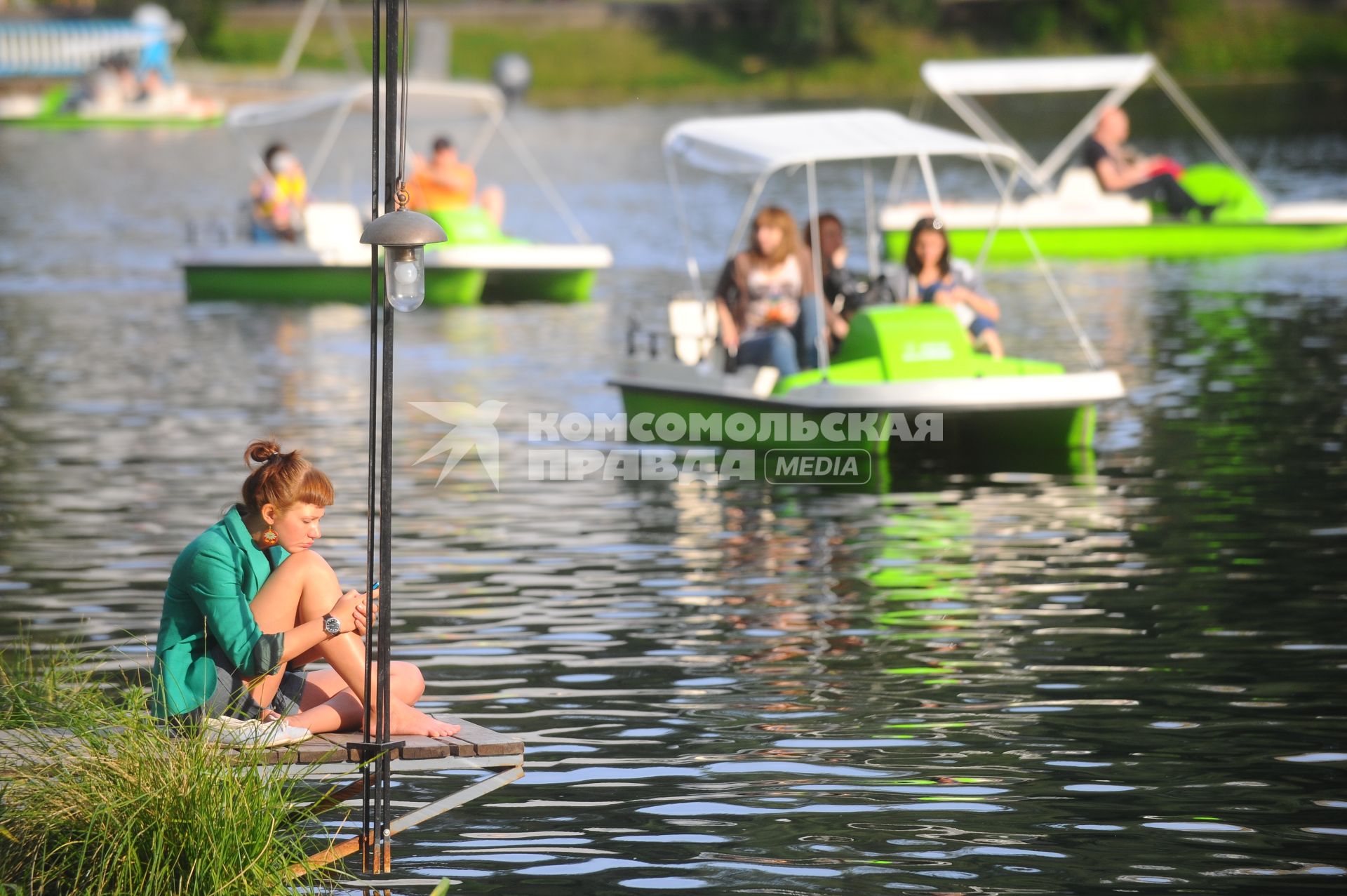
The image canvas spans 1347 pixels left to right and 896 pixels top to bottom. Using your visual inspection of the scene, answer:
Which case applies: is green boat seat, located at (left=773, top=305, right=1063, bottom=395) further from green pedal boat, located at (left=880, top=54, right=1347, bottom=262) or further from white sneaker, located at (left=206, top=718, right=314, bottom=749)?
green pedal boat, located at (left=880, top=54, right=1347, bottom=262)

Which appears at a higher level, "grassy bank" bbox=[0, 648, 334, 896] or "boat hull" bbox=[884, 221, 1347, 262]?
"boat hull" bbox=[884, 221, 1347, 262]

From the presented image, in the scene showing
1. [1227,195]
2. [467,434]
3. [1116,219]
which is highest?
[1227,195]

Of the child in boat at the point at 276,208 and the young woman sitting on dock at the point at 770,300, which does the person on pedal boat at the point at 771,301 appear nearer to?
the young woman sitting on dock at the point at 770,300

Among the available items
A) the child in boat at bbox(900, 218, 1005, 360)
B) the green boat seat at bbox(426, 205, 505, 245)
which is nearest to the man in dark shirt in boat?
the green boat seat at bbox(426, 205, 505, 245)

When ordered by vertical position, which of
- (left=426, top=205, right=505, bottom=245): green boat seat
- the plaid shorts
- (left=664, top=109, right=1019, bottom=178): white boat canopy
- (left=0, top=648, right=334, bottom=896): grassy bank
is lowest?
(left=0, top=648, right=334, bottom=896): grassy bank

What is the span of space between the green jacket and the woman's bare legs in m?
0.06

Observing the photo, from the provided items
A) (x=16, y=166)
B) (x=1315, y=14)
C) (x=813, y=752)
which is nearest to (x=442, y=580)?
(x=813, y=752)

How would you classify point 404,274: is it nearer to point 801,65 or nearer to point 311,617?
point 311,617

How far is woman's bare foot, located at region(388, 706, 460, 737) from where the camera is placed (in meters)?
6.87

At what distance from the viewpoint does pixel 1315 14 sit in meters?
78.0

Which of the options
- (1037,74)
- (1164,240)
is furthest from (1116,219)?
(1037,74)

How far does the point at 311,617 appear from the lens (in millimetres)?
6938

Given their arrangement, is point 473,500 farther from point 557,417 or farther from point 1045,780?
point 1045,780

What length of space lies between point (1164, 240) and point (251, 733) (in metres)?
23.1
